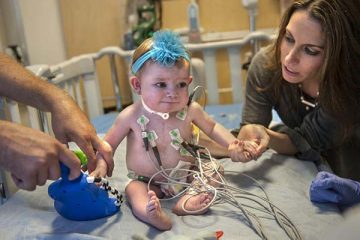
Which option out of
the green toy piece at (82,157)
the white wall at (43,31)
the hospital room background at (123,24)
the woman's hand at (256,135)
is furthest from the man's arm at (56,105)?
the hospital room background at (123,24)

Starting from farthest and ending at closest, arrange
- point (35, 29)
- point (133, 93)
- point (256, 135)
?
point (35, 29) → point (133, 93) → point (256, 135)

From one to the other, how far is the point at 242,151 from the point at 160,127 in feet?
0.81

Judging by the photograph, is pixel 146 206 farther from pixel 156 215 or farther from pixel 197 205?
pixel 197 205

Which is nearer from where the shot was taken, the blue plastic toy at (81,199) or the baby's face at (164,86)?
the blue plastic toy at (81,199)

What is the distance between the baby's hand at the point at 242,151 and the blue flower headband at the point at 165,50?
301 mm

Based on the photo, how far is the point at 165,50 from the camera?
3.56 ft

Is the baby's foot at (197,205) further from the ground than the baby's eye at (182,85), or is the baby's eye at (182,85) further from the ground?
the baby's eye at (182,85)

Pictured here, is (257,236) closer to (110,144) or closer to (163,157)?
(163,157)

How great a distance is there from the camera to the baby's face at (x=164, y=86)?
43.6 inches

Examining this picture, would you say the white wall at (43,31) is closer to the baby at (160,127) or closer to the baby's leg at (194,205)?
the baby at (160,127)

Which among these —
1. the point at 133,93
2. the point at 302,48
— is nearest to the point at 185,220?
the point at 302,48

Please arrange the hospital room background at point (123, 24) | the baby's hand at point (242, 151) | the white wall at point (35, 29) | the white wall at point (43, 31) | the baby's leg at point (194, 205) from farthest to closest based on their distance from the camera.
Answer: the hospital room background at point (123, 24) < the white wall at point (43, 31) < the white wall at point (35, 29) < the baby's hand at point (242, 151) < the baby's leg at point (194, 205)

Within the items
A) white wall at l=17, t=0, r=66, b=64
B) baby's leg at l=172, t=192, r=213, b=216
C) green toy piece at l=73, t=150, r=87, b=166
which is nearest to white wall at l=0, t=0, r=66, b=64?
white wall at l=17, t=0, r=66, b=64

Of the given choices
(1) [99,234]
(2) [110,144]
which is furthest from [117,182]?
(1) [99,234]
